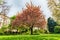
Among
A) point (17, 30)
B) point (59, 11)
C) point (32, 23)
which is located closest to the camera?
point (59, 11)

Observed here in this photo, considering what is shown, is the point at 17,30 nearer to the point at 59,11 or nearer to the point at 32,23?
the point at 32,23

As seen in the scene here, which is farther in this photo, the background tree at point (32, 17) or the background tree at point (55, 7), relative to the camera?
the background tree at point (32, 17)

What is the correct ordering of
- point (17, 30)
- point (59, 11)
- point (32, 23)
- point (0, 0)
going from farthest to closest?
point (17, 30) < point (32, 23) < point (59, 11) < point (0, 0)

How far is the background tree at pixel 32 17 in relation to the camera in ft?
158

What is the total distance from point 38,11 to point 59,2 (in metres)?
11.2

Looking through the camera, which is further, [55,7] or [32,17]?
[32,17]

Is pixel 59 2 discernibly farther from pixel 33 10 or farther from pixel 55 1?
pixel 33 10

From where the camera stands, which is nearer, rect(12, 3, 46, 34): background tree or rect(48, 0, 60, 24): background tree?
rect(48, 0, 60, 24): background tree

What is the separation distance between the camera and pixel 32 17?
48.6 m

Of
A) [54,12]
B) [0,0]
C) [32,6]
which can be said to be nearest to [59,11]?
[54,12]

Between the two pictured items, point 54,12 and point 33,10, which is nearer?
point 54,12

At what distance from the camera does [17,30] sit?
6462cm

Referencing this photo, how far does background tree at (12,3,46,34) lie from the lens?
4816 centimetres

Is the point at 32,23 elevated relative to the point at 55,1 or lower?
lower
